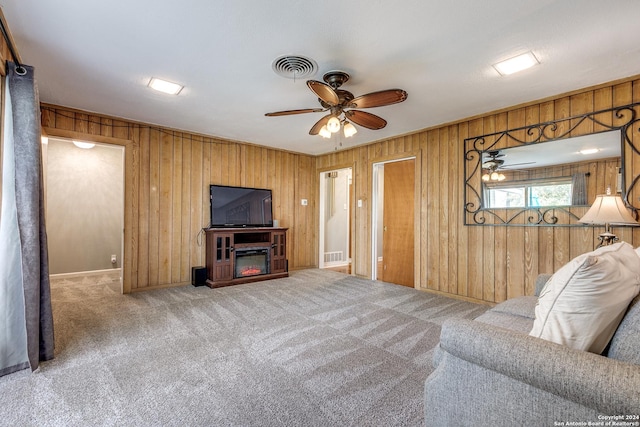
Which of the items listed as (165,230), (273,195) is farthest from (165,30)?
(273,195)

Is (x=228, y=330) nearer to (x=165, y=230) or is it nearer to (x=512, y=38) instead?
(x=165, y=230)

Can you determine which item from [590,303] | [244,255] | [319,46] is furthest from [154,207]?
[590,303]

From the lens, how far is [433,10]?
1913 millimetres

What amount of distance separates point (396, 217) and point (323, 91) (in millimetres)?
3118

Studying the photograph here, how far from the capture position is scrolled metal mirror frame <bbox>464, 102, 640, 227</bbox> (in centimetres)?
281

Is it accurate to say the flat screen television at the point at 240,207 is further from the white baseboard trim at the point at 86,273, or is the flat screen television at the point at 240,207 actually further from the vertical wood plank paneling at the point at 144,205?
the white baseboard trim at the point at 86,273

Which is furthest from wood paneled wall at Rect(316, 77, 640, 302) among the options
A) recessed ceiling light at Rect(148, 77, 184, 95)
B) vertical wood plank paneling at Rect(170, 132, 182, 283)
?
recessed ceiling light at Rect(148, 77, 184, 95)

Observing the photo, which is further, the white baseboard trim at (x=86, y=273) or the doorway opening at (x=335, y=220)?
the doorway opening at (x=335, y=220)

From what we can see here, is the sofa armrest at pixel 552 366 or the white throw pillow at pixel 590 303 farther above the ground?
the white throw pillow at pixel 590 303

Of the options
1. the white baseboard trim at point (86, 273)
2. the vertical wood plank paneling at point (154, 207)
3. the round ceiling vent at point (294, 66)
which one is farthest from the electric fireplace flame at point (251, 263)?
the round ceiling vent at point (294, 66)

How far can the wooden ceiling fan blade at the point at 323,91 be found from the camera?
225cm

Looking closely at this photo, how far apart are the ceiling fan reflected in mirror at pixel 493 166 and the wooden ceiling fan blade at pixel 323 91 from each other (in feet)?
7.59

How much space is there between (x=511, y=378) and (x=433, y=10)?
2104mm

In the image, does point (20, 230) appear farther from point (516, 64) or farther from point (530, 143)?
point (530, 143)
